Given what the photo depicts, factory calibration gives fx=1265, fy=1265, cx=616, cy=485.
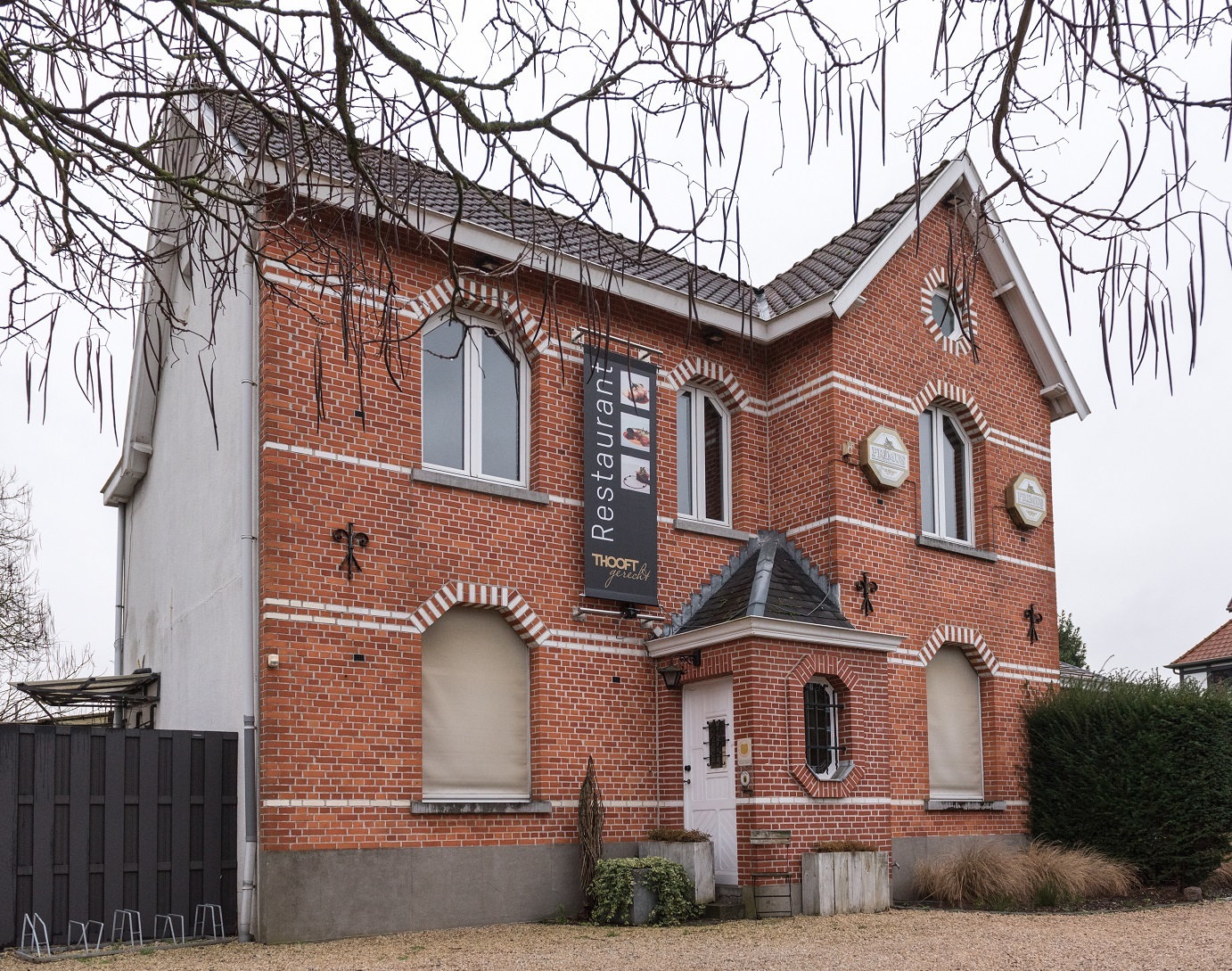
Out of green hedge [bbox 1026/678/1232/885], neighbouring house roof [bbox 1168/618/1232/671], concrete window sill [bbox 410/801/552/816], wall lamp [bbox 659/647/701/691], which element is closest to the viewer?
concrete window sill [bbox 410/801/552/816]

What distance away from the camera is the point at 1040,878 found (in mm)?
14383

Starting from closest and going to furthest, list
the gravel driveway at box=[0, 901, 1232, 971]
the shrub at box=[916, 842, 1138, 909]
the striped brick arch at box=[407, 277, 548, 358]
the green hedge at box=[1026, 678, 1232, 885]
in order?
the gravel driveway at box=[0, 901, 1232, 971] → the striped brick arch at box=[407, 277, 548, 358] → the shrub at box=[916, 842, 1138, 909] → the green hedge at box=[1026, 678, 1232, 885]

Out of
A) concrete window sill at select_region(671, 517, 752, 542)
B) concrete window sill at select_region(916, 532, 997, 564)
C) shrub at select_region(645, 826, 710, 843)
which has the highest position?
concrete window sill at select_region(671, 517, 752, 542)

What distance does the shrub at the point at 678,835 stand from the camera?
13.5 m

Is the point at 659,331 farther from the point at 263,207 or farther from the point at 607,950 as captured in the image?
the point at 263,207

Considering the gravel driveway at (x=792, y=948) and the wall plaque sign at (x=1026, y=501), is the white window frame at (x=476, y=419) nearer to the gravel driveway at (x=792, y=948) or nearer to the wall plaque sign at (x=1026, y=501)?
the gravel driveway at (x=792, y=948)

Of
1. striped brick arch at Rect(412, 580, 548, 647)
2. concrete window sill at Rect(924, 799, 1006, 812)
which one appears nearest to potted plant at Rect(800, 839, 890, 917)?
concrete window sill at Rect(924, 799, 1006, 812)

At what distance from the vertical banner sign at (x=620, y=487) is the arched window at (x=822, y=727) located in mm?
2097

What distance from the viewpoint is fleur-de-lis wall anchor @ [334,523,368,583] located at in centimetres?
1245

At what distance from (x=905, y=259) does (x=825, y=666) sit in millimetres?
6172

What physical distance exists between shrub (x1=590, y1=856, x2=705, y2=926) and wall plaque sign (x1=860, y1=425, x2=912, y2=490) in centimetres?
564

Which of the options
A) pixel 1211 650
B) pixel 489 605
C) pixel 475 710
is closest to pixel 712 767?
pixel 475 710

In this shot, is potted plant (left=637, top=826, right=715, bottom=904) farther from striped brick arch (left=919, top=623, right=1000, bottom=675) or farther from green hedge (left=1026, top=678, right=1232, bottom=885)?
green hedge (left=1026, top=678, right=1232, bottom=885)

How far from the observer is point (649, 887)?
12711 mm
